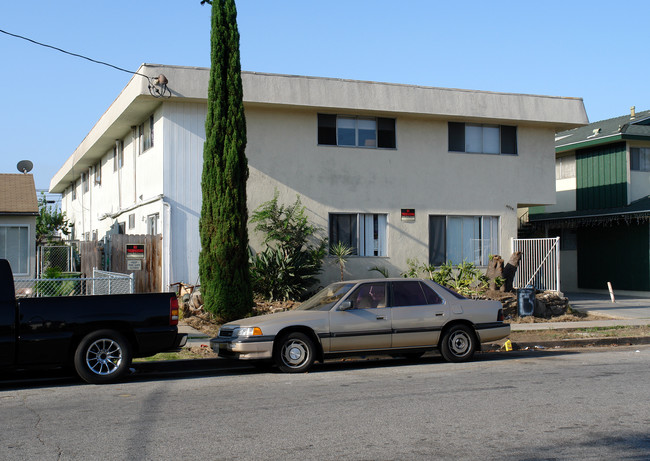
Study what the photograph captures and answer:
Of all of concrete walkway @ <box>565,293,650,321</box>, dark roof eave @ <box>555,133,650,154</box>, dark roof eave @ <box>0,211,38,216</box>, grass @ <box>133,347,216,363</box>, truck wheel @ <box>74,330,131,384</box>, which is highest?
dark roof eave @ <box>555,133,650,154</box>

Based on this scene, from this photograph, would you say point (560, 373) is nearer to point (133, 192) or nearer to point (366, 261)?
point (366, 261)

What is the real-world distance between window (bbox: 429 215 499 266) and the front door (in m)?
10.2

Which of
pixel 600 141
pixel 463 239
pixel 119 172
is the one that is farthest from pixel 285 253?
pixel 600 141

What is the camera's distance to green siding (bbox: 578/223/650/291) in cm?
2555

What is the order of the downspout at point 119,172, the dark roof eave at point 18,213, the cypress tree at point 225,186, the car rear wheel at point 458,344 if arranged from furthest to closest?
the downspout at point 119,172
the dark roof eave at point 18,213
the cypress tree at point 225,186
the car rear wheel at point 458,344

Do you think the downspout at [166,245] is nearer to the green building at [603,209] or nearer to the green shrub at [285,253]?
the green shrub at [285,253]

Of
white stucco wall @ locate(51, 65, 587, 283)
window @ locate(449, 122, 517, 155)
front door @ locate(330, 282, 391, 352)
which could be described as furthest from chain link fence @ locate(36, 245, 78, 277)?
front door @ locate(330, 282, 391, 352)

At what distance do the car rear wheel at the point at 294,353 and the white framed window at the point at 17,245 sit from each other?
10999mm

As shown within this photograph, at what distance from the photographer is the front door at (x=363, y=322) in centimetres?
1122

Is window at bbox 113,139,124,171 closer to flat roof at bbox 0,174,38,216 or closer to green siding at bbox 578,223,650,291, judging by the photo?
flat roof at bbox 0,174,38,216

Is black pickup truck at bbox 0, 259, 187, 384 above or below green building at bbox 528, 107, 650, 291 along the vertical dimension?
below

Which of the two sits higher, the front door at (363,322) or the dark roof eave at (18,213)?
the dark roof eave at (18,213)

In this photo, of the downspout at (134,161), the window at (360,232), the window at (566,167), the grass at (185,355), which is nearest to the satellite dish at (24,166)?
the downspout at (134,161)

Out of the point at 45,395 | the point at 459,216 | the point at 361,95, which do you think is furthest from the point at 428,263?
the point at 45,395
